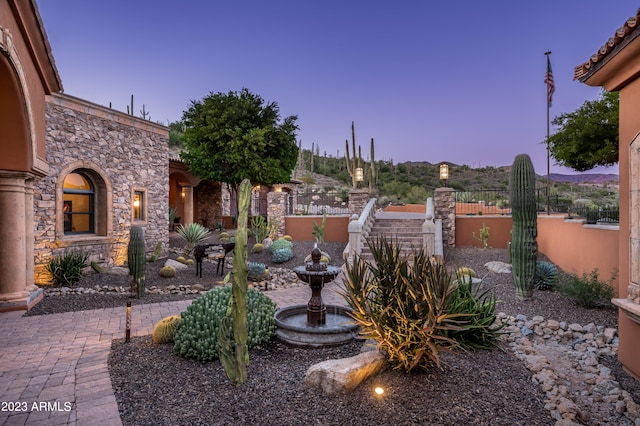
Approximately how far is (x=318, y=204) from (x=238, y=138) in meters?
9.02

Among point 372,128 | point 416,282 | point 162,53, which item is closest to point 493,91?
point 372,128

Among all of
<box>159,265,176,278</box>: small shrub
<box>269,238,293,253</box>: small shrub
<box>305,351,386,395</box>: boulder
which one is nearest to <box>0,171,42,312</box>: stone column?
<box>159,265,176,278</box>: small shrub

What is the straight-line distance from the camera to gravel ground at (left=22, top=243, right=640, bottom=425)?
9.16ft

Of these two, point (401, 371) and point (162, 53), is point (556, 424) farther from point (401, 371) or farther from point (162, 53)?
point (162, 53)

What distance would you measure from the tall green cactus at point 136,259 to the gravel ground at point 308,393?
3.36 meters

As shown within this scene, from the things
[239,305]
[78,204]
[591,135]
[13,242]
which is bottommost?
[239,305]

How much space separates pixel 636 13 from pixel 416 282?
3.60m

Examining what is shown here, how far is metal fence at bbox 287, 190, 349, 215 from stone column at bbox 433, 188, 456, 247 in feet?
17.7

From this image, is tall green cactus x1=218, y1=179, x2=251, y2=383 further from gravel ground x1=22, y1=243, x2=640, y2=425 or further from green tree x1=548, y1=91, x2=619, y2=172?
green tree x1=548, y1=91, x2=619, y2=172

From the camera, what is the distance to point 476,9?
13.5m

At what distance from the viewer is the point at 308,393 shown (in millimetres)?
3160

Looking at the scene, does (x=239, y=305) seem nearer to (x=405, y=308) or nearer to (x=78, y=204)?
(x=405, y=308)

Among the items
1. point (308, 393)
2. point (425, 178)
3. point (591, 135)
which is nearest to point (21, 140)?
point (308, 393)

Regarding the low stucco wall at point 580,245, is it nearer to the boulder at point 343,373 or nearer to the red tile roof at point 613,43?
the red tile roof at point 613,43
